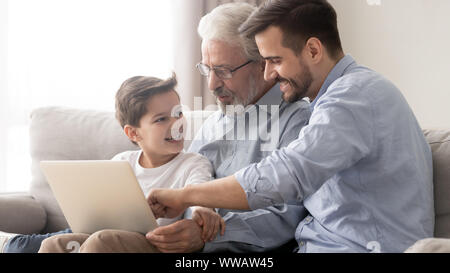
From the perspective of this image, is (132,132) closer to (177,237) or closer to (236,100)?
(236,100)

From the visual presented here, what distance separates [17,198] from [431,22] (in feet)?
8.28

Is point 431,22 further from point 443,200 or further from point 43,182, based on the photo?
point 43,182

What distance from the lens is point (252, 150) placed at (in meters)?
1.67

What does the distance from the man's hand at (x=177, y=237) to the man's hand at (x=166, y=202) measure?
0.16ft

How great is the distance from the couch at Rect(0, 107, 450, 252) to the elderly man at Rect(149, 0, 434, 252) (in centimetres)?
85

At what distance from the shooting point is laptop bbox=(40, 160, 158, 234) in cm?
125

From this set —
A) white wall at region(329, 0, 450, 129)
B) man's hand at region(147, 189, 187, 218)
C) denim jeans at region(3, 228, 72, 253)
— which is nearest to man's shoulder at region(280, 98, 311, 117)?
man's hand at region(147, 189, 187, 218)

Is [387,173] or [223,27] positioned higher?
Answer: [223,27]

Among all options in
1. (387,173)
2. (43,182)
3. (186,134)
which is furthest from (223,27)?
(43,182)

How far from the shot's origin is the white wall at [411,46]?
3025 millimetres

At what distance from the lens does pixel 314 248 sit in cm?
135

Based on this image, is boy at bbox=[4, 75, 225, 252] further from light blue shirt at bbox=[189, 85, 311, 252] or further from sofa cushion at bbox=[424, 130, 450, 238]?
sofa cushion at bbox=[424, 130, 450, 238]

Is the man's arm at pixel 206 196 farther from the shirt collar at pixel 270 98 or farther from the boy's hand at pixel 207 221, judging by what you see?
the shirt collar at pixel 270 98

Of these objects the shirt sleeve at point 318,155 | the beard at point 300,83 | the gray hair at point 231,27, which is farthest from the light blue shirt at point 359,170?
the gray hair at point 231,27
